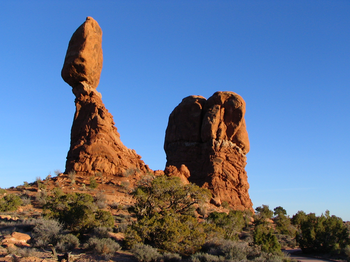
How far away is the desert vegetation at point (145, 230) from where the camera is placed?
13.4 m

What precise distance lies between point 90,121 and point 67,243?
53.3 ft

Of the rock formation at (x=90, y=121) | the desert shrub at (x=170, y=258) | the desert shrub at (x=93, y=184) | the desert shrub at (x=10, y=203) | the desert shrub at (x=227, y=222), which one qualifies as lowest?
the desert shrub at (x=170, y=258)

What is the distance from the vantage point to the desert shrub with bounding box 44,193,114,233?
16125mm

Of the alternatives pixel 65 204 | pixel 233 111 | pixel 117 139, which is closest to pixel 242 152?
pixel 233 111

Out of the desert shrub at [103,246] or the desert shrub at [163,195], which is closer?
the desert shrub at [103,246]

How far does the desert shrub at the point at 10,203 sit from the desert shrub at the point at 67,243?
326 inches

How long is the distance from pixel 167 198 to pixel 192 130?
23.7 m

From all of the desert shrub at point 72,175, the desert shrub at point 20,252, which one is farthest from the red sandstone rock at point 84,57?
the desert shrub at point 20,252

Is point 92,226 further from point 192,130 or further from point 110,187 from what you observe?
point 192,130

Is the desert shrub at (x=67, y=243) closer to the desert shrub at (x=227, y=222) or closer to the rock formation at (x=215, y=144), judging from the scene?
the desert shrub at (x=227, y=222)

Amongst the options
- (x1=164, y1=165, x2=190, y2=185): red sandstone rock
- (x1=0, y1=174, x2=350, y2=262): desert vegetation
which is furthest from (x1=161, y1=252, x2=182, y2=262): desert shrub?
(x1=164, y1=165, x2=190, y2=185): red sandstone rock

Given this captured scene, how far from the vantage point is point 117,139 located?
98.0 feet

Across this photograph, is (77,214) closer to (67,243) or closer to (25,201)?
(67,243)

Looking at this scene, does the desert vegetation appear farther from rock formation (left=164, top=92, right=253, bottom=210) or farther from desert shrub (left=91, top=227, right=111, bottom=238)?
rock formation (left=164, top=92, right=253, bottom=210)
